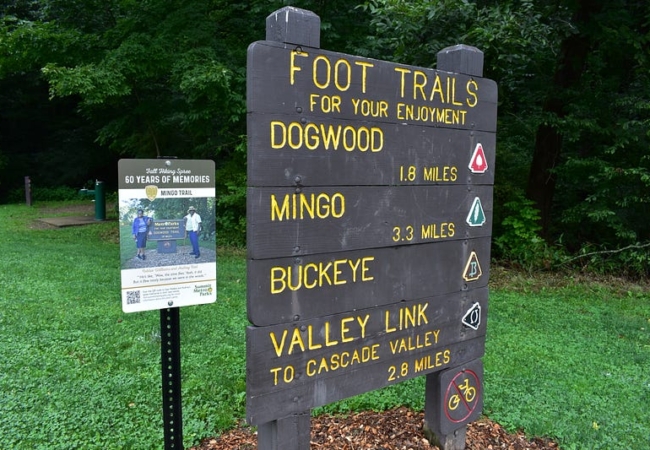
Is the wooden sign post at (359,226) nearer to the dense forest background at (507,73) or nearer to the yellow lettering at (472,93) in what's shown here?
the yellow lettering at (472,93)

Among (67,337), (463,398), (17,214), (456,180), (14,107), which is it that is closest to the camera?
(456,180)

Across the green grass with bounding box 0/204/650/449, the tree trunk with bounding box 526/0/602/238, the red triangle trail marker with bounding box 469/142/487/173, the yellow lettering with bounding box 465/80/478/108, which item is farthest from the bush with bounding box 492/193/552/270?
the yellow lettering with bounding box 465/80/478/108

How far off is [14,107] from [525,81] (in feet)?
75.7

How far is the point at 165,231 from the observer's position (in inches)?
96.6

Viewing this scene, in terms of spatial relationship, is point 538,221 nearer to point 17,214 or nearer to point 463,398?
point 463,398

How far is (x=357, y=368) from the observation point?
260cm

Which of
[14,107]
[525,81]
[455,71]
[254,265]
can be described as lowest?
[254,265]

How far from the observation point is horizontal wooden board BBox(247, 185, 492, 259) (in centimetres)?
219

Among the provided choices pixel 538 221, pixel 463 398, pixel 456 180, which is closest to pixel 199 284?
pixel 456 180

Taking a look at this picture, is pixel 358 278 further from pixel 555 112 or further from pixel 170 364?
pixel 555 112

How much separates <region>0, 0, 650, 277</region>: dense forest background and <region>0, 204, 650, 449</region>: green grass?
1.98 metres

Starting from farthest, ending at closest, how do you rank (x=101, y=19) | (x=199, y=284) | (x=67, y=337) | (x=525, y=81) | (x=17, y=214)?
(x=17, y=214)
(x=101, y=19)
(x=525, y=81)
(x=67, y=337)
(x=199, y=284)

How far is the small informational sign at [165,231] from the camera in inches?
93.7

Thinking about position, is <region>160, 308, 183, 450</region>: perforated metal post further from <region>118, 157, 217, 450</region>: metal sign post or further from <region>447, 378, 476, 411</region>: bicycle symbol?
<region>447, 378, 476, 411</region>: bicycle symbol
